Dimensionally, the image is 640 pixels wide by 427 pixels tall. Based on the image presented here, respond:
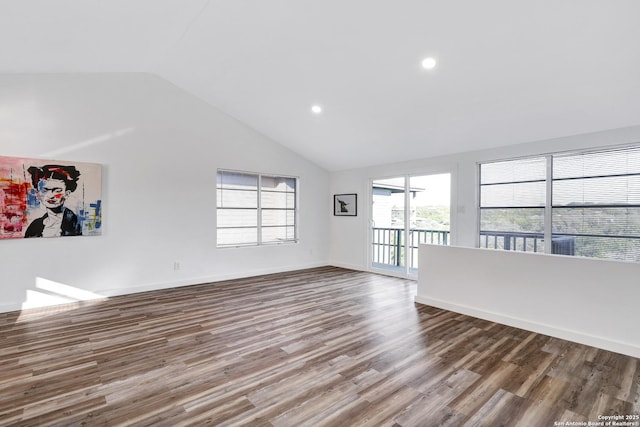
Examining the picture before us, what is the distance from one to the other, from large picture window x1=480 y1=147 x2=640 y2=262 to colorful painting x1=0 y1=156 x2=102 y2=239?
5.78m

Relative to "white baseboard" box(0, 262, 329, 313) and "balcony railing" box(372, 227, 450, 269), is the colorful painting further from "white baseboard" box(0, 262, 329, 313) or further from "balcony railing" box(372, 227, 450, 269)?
"balcony railing" box(372, 227, 450, 269)

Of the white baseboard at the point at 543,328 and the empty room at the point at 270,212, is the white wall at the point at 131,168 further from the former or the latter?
the white baseboard at the point at 543,328

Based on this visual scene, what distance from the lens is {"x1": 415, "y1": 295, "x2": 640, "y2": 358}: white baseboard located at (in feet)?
9.33

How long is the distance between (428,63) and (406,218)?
312cm

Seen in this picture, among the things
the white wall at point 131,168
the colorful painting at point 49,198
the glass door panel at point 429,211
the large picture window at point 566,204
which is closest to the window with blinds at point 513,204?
the large picture window at point 566,204

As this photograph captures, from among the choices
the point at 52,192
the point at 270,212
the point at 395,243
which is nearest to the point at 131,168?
the point at 52,192

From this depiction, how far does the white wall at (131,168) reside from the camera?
13.3ft

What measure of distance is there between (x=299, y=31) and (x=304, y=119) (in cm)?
194

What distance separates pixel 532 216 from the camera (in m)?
4.49

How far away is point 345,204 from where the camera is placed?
7.12 m

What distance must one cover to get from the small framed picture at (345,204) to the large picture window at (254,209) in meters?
1.00

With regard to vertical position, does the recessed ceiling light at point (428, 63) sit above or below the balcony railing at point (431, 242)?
above

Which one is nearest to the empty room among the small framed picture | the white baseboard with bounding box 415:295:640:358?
the white baseboard with bounding box 415:295:640:358

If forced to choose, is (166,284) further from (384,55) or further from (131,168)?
(384,55)
